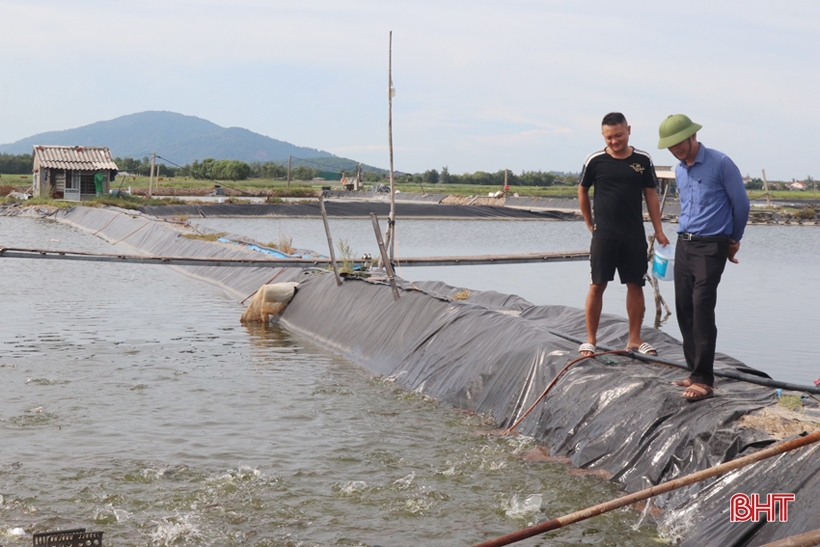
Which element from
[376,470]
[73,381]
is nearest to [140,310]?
[73,381]

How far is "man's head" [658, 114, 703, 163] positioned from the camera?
567 centimetres

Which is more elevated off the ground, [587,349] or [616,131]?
[616,131]

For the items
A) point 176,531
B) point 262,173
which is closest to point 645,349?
point 176,531

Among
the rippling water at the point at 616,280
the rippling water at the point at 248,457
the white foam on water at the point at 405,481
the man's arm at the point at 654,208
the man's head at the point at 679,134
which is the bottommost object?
the rippling water at the point at 248,457

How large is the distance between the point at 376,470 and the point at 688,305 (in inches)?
97.8

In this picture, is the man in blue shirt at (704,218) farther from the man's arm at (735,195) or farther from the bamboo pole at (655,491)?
the bamboo pole at (655,491)

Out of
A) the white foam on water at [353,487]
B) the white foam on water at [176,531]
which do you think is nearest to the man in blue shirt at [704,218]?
the white foam on water at [353,487]

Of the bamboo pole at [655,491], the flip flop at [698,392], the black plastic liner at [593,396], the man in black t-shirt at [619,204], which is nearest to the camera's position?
the bamboo pole at [655,491]

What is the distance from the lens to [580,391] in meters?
7.00

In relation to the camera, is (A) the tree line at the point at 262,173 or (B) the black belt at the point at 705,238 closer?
(B) the black belt at the point at 705,238

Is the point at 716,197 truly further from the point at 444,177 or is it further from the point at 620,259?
the point at 444,177

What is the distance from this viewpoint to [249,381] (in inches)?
382

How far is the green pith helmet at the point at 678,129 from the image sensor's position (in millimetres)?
5664

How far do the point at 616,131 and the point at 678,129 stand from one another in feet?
2.95
